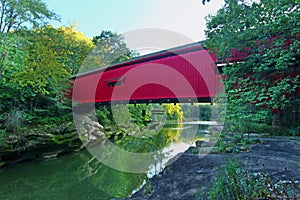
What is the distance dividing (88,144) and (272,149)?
8269mm

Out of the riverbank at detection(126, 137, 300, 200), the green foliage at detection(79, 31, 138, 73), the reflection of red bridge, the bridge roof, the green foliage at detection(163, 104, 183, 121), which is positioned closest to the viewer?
the riverbank at detection(126, 137, 300, 200)

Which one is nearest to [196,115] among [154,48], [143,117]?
[143,117]

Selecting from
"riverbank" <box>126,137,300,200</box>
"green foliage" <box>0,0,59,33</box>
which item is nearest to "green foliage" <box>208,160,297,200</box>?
"riverbank" <box>126,137,300,200</box>

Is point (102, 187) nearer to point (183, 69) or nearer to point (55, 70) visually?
point (183, 69)

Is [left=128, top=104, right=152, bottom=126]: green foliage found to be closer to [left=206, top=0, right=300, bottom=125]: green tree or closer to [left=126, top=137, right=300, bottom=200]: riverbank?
[left=206, top=0, right=300, bottom=125]: green tree

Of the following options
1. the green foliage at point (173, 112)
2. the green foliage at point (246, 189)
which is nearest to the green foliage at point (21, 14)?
the green foliage at point (246, 189)

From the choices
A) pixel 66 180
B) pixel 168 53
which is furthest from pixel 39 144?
pixel 168 53

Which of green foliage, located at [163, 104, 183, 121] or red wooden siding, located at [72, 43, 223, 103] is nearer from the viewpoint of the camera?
red wooden siding, located at [72, 43, 223, 103]

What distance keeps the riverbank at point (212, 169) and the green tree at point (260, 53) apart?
38.7 inches

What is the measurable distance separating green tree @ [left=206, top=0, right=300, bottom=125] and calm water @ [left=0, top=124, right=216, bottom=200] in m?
3.21

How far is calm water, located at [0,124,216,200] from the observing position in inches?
185

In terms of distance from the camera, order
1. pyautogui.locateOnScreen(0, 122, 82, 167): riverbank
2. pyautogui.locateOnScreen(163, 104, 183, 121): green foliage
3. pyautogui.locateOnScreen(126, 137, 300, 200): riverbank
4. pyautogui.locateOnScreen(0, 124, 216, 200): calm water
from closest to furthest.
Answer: pyautogui.locateOnScreen(126, 137, 300, 200): riverbank
pyautogui.locateOnScreen(0, 124, 216, 200): calm water
pyautogui.locateOnScreen(0, 122, 82, 167): riverbank
pyautogui.locateOnScreen(163, 104, 183, 121): green foliage

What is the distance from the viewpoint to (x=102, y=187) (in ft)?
16.7

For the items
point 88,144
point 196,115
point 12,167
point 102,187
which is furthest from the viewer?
point 196,115
